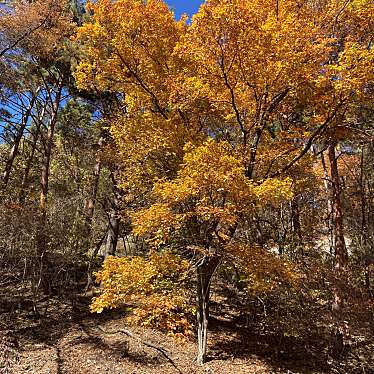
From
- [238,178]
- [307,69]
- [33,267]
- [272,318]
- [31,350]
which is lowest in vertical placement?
[31,350]

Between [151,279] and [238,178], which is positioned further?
[151,279]

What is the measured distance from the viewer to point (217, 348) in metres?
9.48

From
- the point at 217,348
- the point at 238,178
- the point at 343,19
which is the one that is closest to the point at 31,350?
the point at 217,348

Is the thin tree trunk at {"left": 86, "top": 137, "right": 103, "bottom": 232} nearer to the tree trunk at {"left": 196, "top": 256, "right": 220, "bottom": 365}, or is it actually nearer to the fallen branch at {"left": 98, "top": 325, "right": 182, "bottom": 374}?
the fallen branch at {"left": 98, "top": 325, "right": 182, "bottom": 374}

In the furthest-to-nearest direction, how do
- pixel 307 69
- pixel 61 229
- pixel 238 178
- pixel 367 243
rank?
1. pixel 367 243
2. pixel 61 229
3. pixel 307 69
4. pixel 238 178

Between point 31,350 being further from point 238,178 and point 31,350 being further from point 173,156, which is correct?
point 238,178

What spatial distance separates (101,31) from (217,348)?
27.5 feet

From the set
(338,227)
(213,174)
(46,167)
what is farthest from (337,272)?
(46,167)

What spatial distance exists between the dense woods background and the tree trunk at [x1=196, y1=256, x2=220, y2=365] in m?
0.04

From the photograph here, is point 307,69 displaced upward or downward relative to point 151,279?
upward

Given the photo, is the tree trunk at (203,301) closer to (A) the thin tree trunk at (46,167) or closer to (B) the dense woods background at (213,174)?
(B) the dense woods background at (213,174)

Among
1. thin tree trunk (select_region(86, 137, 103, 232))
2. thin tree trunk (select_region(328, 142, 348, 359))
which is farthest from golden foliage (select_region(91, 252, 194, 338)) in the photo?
thin tree trunk (select_region(86, 137, 103, 232))

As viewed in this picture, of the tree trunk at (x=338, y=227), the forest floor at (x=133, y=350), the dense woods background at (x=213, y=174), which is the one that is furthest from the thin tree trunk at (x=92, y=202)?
the tree trunk at (x=338, y=227)

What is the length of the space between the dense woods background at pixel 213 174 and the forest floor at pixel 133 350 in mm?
71
